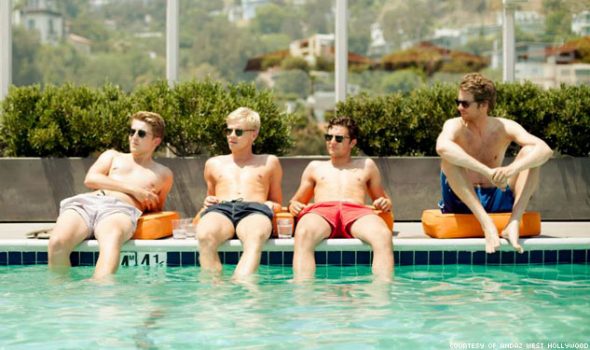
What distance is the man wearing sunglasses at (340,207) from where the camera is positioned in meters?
Answer: 6.08

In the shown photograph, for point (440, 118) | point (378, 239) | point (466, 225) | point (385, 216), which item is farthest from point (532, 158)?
point (440, 118)

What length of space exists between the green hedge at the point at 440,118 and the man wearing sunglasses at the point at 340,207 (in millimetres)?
1779

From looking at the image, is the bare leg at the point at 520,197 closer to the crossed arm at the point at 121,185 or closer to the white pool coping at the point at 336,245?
the white pool coping at the point at 336,245

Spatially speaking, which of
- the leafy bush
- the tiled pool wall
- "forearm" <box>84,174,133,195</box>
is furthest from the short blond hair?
the leafy bush

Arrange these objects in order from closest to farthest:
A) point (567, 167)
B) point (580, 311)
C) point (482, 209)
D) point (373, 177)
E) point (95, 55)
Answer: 1. point (580, 311)
2. point (482, 209)
3. point (373, 177)
4. point (567, 167)
5. point (95, 55)

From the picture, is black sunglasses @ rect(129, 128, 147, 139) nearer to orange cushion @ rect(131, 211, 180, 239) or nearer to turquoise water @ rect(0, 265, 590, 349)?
orange cushion @ rect(131, 211, 180, 239)

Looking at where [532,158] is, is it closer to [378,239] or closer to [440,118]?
[378,239]

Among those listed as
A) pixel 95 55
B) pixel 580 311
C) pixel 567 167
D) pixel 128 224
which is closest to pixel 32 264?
pixel 128 224

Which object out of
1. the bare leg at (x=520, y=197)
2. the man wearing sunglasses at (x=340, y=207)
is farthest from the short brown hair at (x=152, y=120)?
the bare leg at (x=520, y=197)

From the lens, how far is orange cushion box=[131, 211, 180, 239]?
6484 mm

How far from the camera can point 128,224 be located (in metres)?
6.37

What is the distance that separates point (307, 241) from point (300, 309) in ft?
3.87

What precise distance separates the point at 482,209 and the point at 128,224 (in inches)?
98.4

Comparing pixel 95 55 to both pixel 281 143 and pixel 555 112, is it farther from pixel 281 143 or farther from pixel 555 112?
pixel 555 112
